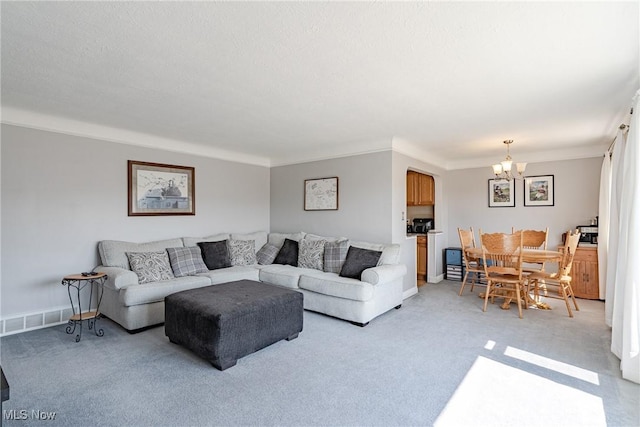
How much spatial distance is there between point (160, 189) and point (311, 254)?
7.76ft

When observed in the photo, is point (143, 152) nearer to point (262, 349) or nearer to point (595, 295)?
point (262, 349)

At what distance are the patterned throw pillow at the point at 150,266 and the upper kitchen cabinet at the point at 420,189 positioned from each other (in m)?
4.54

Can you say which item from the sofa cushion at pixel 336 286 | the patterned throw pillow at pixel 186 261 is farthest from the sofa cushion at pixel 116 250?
the sofa cushion at pixel 336 286

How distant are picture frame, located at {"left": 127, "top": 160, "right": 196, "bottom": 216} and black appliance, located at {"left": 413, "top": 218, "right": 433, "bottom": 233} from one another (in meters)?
4.25

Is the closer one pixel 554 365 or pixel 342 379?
pixel 342 379

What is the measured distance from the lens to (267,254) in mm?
5207

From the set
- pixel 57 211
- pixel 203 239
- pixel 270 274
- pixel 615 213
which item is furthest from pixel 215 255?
pixel 615 213

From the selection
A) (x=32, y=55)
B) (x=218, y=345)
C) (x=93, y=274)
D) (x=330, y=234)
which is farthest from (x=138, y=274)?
(x=330, y=234)

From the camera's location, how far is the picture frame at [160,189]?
169 inches

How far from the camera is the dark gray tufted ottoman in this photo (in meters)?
2.57

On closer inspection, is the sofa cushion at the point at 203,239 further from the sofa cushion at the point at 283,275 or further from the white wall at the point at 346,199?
the white wall at the point at 346,199

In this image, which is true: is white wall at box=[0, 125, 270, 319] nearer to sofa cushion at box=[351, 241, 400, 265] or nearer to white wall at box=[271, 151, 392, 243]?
white wall at box=[271, 151, 392, 243]

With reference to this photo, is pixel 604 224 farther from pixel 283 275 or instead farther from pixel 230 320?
pixel 230 320

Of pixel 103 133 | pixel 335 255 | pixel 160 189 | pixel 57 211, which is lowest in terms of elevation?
pixel 335 255
